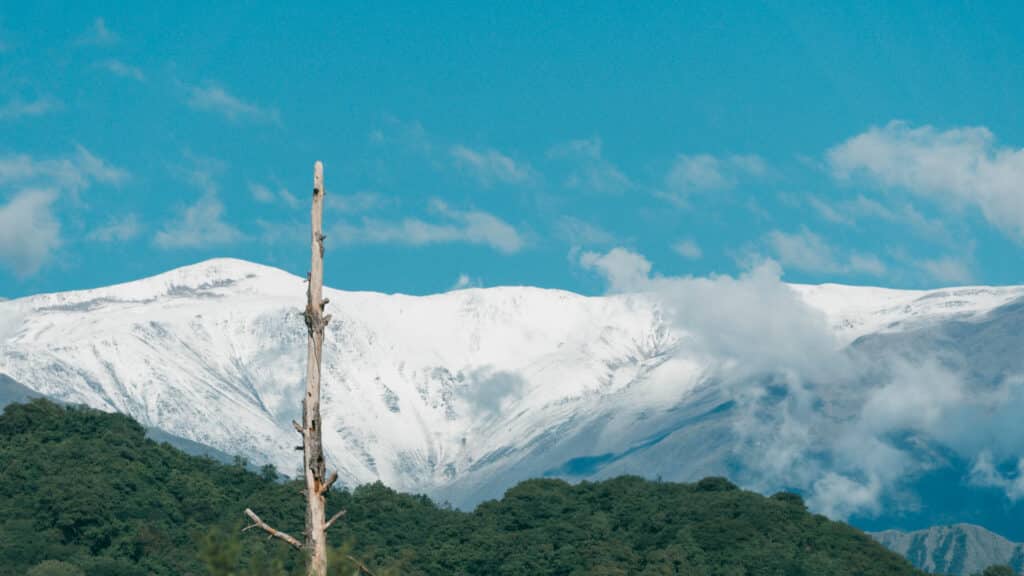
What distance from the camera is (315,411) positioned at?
25656mm

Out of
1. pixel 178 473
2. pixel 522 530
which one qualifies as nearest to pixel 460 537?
pixel 522 530

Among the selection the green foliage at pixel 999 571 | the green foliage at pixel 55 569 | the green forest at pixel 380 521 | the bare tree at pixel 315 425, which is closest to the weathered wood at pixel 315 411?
the bare tree at pixel 315 425

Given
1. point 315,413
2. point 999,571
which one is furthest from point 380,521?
point 315,413

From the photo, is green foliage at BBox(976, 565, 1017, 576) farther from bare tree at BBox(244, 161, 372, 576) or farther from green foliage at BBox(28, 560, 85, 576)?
bare tree at BBox(244, 161, 372, 576)

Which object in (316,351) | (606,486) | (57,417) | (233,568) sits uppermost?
(57,417)

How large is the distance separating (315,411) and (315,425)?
0.26 metres

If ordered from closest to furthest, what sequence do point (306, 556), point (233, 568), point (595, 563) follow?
1. point (233, 568)
2. point (306, 556)
3. point (595, 563)

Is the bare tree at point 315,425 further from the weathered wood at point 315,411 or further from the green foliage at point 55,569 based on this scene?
the green foliage at point 55,569

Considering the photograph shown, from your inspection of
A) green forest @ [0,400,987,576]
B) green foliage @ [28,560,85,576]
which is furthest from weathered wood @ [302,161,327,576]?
green foliage @ [28,560,85,576]

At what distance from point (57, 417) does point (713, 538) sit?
83.5 m

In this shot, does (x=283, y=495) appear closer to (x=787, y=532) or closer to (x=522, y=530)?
(x=522, y=530)

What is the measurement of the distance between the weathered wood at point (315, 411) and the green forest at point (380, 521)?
104 metres

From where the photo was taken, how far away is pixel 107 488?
150m

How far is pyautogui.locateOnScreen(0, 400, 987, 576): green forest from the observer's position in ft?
465
